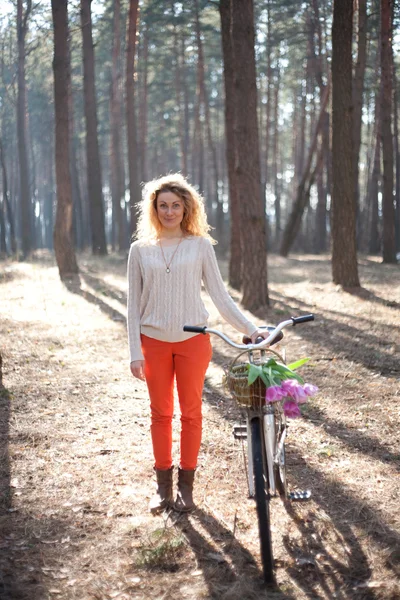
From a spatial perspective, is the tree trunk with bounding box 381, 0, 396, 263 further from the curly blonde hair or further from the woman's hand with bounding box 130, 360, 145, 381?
the woman's hand with bounding box 130, 360, 145, 381

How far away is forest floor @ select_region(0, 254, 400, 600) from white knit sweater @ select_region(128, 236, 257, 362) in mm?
1219

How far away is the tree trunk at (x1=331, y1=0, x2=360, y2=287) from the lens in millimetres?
12586

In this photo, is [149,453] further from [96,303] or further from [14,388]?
[96,303]

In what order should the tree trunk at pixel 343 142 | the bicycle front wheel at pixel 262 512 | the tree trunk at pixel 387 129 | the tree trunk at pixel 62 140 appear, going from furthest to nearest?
the tree trunk at pixel 387 129, the tree trunk at pixel 62 140, the tree trunk at pixel 343 142, the bicycle front wheel at pixel 262 512

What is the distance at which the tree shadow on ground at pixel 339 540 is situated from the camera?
364 centimetres

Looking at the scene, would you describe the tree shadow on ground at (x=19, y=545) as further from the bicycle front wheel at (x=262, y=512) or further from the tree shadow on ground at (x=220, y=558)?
the bicycle front wheel at (x=262, y=512)

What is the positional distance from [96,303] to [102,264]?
9259mm

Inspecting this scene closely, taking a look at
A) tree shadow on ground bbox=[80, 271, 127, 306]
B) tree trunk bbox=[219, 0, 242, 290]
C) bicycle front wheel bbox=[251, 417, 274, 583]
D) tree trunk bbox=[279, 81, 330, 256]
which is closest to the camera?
bicycle front wheel bbox=[251, 417, 274, 583]

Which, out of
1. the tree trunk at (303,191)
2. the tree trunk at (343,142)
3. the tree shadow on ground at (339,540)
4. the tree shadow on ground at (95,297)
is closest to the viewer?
the tree shadow on ground at (339,540)

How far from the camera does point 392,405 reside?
6816 millimetres

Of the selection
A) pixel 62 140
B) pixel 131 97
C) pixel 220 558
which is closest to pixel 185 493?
pixel 220 558

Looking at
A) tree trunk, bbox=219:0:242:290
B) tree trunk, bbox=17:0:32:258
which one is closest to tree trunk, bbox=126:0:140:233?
tree trunk, bbox=17:0:32:258

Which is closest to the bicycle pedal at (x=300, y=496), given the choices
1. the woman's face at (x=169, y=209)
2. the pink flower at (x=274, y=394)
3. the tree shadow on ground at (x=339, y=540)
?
the tree shadow on ground at (x=339, y=540)

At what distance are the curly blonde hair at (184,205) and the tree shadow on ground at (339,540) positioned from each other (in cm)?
203
